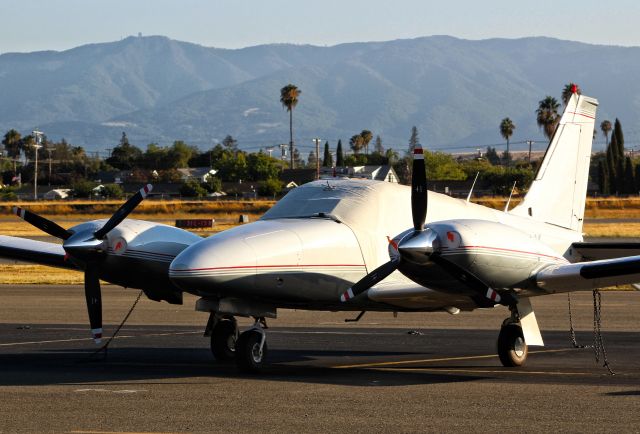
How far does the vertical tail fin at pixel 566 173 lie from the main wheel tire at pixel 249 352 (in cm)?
712

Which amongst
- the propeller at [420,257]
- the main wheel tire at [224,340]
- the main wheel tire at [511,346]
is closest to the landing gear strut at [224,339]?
the main wheel tire at [224,340]

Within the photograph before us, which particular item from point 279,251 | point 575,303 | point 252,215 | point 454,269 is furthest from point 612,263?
point 252,215

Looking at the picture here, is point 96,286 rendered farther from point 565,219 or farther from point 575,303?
point 575,303

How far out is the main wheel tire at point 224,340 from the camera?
21109 mm

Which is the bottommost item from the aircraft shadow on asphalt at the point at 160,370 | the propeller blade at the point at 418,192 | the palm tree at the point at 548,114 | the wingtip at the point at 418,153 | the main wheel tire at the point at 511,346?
the aircraft shadow on asphalt at the point at 160,370

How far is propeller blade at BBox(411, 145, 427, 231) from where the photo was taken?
720 inches

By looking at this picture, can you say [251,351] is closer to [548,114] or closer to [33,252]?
[33,252]

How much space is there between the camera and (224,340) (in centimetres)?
2117

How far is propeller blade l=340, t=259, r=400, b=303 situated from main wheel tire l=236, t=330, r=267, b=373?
1582 mm

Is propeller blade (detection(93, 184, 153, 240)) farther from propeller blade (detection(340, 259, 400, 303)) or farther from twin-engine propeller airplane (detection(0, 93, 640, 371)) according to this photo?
propeller blade (detection(340, 259, 400, 303))

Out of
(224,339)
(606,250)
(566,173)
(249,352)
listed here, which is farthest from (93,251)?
(566,173)

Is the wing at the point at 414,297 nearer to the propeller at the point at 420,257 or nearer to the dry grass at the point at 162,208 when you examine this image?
the propeller at the point at 420,257

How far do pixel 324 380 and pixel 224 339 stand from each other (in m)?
3.40

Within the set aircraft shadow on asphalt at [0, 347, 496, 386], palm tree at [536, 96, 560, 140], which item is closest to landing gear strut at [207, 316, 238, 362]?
aircraft shadow on asphalt at [0, 347, 496, 386]
